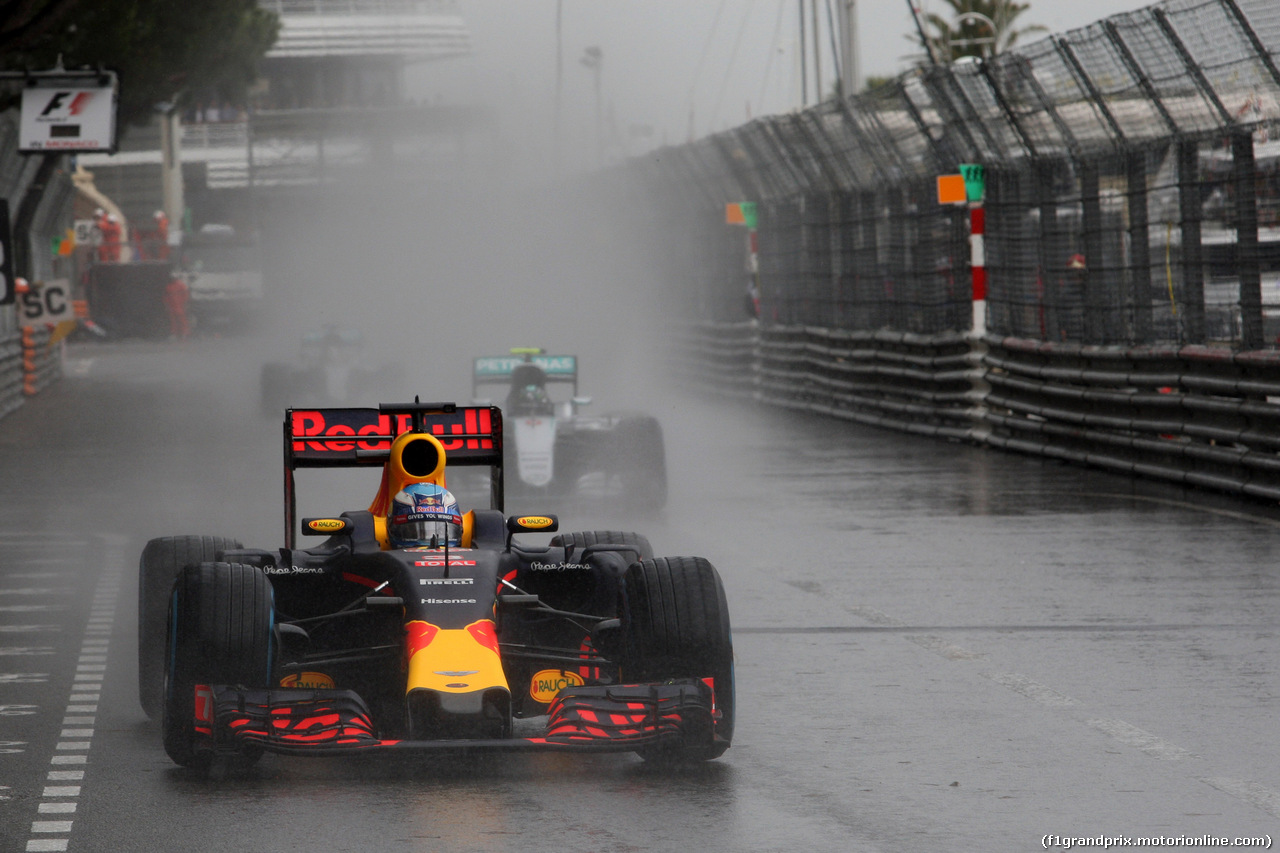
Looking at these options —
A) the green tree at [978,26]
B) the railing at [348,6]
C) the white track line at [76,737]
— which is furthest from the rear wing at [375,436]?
the railing at [348,6]

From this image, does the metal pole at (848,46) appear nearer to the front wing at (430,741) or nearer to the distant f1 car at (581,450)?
the distant f1 car at (581,450)

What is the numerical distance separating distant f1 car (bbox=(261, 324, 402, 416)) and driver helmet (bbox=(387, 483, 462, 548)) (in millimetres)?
17358

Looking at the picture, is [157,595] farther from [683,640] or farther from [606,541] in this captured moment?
[683,640]

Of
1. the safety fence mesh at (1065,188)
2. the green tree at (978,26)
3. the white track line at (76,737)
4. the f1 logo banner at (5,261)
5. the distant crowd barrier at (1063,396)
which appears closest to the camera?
the white track line at (76,737)

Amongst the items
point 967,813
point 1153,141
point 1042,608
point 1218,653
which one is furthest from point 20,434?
point 967,813

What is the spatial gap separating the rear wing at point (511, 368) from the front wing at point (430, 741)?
9.72 meters

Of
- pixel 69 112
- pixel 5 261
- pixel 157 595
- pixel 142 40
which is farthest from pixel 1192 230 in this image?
pixel 142 40

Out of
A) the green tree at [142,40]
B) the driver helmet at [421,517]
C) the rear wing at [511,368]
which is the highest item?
the green tree at [142,40]

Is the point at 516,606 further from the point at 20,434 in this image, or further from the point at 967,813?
the point at 20,434

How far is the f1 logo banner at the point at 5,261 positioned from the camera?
1563cm

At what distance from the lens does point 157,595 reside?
7.44m

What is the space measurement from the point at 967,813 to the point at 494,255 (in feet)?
190

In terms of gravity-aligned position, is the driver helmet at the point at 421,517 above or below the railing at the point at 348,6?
below

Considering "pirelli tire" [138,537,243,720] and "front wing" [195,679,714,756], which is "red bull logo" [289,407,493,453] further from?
"front wing" [195,679,714,756]
